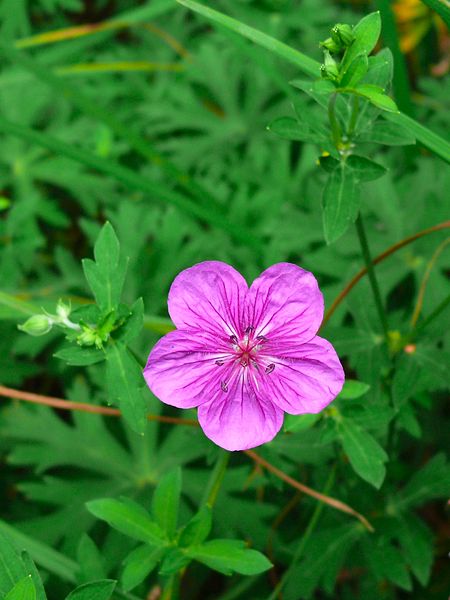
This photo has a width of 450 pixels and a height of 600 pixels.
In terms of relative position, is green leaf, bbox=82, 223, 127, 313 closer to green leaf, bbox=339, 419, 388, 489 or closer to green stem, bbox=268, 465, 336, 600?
green leaf, bbox=339, 419, 388, 489

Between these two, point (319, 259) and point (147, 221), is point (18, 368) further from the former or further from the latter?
point (319, 259)

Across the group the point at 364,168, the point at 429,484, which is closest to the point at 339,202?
the point at 364,168

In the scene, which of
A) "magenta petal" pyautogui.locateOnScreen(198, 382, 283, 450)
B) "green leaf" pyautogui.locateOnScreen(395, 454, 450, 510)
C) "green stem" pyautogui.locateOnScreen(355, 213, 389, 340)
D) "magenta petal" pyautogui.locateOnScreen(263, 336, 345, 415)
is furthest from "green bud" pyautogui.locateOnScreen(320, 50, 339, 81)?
"green leaf" pyautogui.locateOnScreen(395, 454, 450, 510)

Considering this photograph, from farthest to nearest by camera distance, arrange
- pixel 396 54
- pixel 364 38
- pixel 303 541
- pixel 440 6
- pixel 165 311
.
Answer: pixel 165 311, pixel 396 54, pixel 303 541, pixel 440 6, pixel 364 38

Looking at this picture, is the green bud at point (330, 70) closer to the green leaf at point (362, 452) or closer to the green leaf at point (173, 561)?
the green leaf at point (362, 452)

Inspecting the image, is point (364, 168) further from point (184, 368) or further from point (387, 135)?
point (184, 368)
